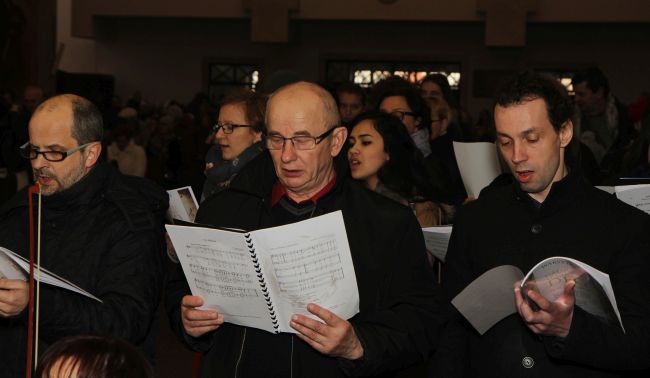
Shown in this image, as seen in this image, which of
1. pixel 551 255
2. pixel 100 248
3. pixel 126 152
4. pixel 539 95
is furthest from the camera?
pixel 126 152

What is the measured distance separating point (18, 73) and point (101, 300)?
20131 millimetres

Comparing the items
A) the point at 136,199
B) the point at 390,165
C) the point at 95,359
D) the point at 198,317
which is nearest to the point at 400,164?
the point at 390,165

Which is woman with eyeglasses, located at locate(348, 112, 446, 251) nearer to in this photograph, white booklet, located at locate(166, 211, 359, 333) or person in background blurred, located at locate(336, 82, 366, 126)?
white booklet, located at locate(166, 211, 359, 333)

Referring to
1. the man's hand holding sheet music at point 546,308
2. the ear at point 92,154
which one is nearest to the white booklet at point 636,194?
the man's hand holding sheet music at point 546,308

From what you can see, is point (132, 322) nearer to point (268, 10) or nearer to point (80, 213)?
point (80, 213)

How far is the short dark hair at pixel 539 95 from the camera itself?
3480 millimetres

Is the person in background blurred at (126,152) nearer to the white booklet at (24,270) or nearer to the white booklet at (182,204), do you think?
the white booklet at (182,204)

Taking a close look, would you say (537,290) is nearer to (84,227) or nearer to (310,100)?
(310,100)

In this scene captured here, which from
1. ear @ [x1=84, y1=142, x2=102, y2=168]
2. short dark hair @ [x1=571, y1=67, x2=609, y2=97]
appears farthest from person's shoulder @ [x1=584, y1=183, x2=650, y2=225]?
A: short dark hair @ [x1=571, y1=67, x2=609, y2=97]

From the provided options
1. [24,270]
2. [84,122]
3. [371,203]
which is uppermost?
[84,122]

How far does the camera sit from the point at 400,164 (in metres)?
5.55

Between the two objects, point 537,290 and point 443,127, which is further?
point 443,127

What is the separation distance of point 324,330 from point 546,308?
0.67 metres

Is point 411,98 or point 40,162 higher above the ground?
point 411,98
